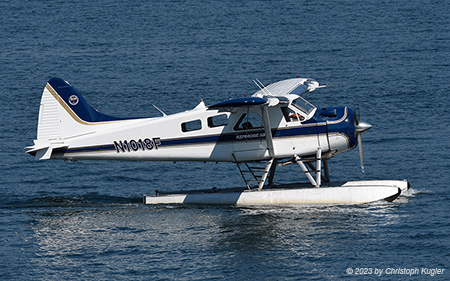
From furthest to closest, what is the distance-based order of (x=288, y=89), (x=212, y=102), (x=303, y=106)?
(x=212, y=102), (x=288, y=89), (x=303, y=106)

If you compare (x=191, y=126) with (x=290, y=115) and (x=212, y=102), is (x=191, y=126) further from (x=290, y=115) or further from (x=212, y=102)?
(x=212, y=102)

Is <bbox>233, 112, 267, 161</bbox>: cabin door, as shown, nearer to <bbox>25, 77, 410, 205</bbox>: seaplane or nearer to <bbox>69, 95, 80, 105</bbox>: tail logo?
<bbox>25, 77, 410, 205</bbox>: seaplane

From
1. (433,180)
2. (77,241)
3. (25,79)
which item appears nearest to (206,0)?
(25,79)

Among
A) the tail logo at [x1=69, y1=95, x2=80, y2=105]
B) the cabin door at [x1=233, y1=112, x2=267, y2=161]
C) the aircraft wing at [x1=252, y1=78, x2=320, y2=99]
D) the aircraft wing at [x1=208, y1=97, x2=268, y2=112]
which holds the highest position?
the tail logo at [x1=69, y1=95, x2=80, y2=105]

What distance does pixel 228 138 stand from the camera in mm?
28625

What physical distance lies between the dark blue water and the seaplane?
653 mm

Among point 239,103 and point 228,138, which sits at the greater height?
point 239,103

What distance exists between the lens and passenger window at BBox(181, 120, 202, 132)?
28594 millimetres

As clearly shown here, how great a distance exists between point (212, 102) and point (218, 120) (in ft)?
56.0

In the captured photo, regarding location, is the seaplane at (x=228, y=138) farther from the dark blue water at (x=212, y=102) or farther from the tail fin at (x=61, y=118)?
the dark blue water at (x=212, y=102)

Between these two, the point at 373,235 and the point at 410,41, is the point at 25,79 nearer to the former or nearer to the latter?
the point at 410,41

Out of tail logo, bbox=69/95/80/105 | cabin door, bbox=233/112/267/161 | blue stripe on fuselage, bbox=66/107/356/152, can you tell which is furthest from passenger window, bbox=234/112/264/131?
tail logo, bbox=69/95/80/105

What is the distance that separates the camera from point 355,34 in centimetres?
6431

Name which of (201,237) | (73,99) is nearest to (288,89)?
(201,237)
